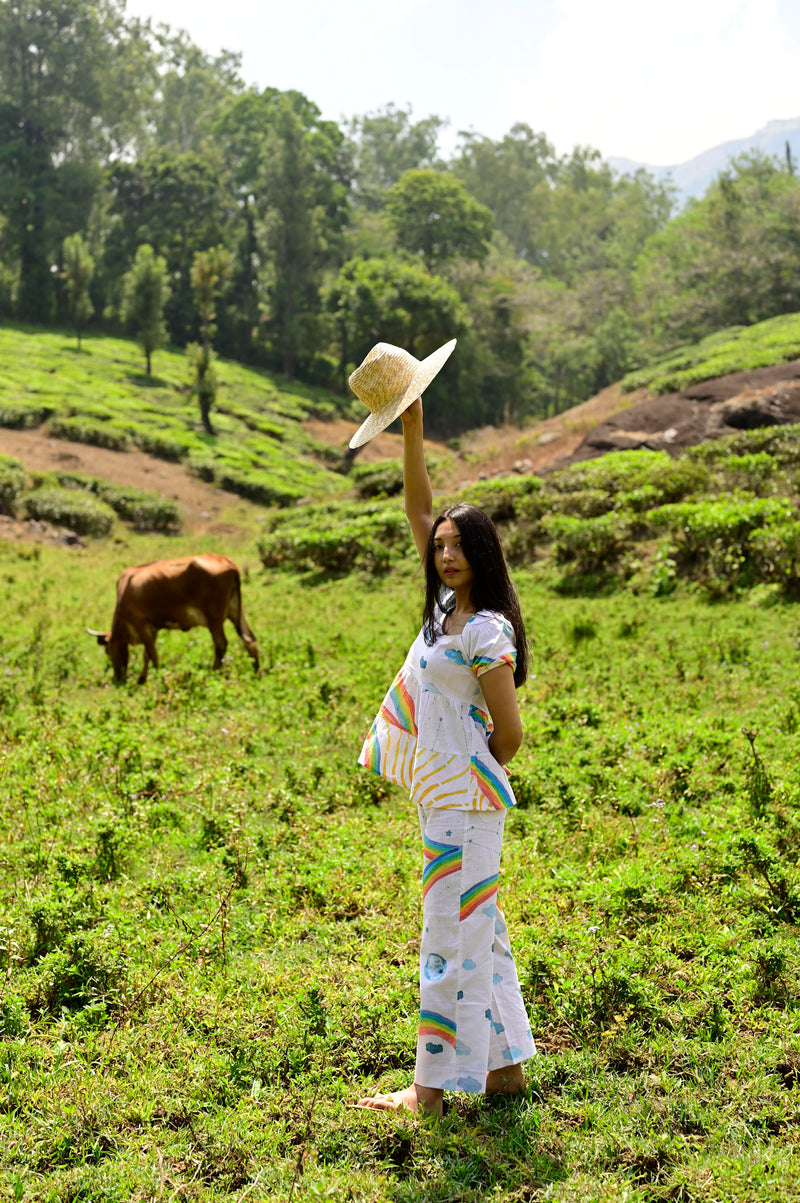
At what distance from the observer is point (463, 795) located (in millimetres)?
2773

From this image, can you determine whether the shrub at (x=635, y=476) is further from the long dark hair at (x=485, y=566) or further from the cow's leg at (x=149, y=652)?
the long dark hair at (x=485, y=566)

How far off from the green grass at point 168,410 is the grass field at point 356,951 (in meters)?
17.6

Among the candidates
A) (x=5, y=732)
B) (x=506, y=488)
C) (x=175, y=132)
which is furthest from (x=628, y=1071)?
(x=175, y=132)

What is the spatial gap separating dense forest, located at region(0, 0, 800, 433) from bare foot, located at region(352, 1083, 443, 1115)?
28606 mm

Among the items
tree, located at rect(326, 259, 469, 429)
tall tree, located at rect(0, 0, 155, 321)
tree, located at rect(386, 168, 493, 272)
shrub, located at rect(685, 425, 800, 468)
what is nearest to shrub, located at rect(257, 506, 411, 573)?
shrub, located at rect(685, 425, 800, 468)

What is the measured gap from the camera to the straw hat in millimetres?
3203

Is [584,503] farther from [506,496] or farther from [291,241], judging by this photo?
[291,241]

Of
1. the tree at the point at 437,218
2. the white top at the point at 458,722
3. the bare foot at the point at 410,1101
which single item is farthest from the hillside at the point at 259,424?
the bare foot at the point at 410,1101

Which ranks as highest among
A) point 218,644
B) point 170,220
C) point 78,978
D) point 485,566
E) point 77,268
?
point 170,220

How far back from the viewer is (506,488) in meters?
14.5

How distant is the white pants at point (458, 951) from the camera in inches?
108

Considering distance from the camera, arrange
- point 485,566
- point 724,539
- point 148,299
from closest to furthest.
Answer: point 485,566 < point 724,539 < point 148,299

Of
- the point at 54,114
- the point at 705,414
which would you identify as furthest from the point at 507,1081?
the point at 54,114

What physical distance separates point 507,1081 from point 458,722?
1153 mm
